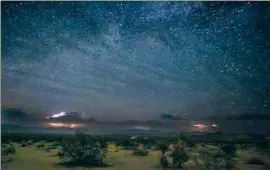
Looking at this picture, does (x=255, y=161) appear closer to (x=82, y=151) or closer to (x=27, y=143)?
(x=82, y=151)

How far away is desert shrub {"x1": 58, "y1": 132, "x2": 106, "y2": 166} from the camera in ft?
16.4

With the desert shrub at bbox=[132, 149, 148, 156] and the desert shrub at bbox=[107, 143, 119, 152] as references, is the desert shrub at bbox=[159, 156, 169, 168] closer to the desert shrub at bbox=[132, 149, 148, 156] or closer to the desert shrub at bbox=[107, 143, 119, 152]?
the desert shrub at bbox=[132, 149, 148, 156]

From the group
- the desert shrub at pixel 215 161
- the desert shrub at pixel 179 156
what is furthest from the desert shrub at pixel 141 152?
the desert shrub at pixel 215 161

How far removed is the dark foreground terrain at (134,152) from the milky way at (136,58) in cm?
41

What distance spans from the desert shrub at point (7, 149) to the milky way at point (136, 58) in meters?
0.62

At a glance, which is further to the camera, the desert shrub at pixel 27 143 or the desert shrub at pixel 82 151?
the desert shrub at pixel 27 143

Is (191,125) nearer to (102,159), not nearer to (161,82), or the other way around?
(161,82)

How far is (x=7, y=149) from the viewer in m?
5.08

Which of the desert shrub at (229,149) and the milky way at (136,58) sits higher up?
the milky way at (136,58)

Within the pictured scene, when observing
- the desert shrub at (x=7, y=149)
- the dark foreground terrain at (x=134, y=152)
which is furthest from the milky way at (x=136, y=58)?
the desert shrub at (x=7, y=149)

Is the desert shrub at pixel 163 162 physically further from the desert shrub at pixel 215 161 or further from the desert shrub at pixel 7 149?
the desert shrub at pixel 7 149

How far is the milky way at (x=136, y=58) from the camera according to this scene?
5.05 metres

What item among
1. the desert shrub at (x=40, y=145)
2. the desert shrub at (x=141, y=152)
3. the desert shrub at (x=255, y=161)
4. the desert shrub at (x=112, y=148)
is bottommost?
the desert shrub at (x=255, y=161)

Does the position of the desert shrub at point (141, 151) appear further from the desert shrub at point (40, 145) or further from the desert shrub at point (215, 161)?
the desert shrub at point (40, 145)
